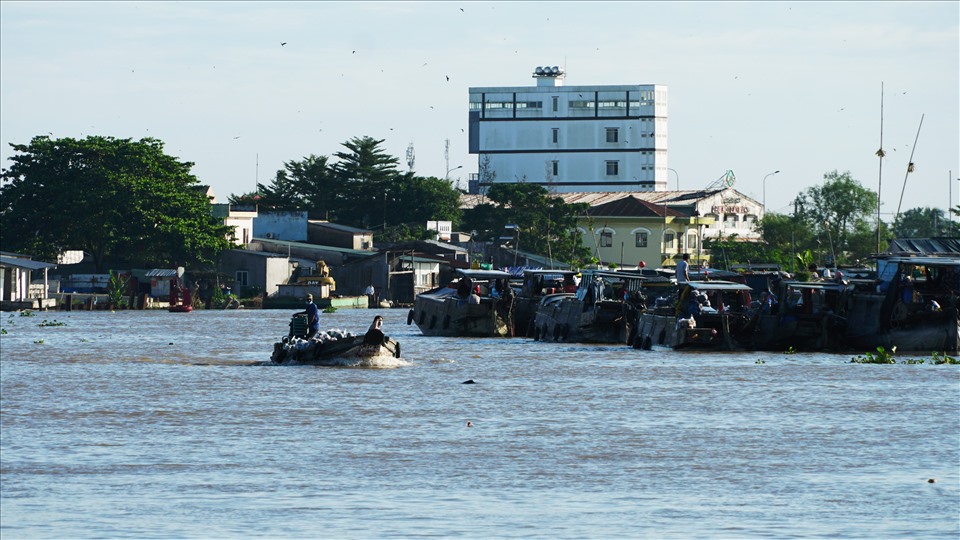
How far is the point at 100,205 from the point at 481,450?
6168 cm

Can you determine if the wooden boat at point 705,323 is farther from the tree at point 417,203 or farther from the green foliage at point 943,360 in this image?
the tree at point 417,203

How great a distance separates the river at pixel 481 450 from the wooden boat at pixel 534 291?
14413mm

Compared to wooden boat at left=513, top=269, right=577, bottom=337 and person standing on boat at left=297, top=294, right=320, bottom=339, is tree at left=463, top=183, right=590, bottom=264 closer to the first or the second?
wooden boat at left=513, top=269, right=577, bottom=337

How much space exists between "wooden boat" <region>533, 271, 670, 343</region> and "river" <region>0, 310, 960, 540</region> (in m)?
8.11

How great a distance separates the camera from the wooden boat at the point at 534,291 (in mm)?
52344

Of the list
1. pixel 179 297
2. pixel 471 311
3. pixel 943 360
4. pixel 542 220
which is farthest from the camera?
pixel 542 220

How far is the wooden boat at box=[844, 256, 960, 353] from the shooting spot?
39344mm

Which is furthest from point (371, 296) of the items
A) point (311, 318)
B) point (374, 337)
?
point (374, 337)

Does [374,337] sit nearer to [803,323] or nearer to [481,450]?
[803,323]

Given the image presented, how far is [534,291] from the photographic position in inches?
2142

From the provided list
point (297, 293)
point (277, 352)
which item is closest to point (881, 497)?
point (277, 352)

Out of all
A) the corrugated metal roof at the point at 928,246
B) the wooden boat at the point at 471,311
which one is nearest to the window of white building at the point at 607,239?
the corrugated metal roof at the point at 928,246

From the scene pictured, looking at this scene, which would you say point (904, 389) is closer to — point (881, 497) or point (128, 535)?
point (881, 497)

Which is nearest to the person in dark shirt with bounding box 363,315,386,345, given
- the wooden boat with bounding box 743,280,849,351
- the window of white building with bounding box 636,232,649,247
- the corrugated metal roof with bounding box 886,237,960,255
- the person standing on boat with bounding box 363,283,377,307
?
the wooden boat with bounding box 743,280,849,351
